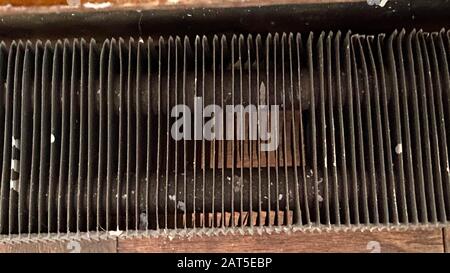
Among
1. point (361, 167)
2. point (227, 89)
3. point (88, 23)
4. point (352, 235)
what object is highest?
point (88, 23)

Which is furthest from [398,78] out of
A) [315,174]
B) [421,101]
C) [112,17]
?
[112,17]

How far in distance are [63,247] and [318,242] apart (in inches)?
15.6

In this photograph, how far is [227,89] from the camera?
0.79 meters

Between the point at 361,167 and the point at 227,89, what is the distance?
0.63 ft

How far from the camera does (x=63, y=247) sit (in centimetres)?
97

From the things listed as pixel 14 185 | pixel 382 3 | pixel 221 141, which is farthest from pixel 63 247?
pixel 382 3

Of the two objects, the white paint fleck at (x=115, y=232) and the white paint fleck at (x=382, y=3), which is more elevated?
the white paint fleck at (x=382, y=3)

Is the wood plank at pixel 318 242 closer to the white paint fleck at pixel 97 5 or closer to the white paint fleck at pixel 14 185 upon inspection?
the white paint fleck at pixel 14 185

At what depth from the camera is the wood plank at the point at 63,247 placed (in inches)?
38.3

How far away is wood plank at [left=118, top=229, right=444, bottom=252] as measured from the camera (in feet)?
3.11

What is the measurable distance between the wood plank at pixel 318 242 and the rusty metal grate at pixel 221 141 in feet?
0.59

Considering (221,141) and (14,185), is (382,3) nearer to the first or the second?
A: (221,141)

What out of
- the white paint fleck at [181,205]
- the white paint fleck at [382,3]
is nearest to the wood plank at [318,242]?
the white paint fleck at [181,205]

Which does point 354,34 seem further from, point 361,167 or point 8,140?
point 8,140
